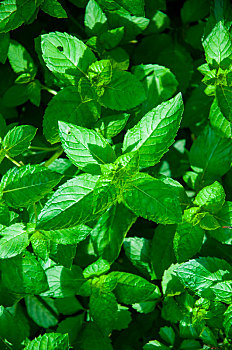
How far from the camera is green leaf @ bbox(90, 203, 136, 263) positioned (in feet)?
6.24

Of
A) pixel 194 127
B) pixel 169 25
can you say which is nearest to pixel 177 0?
pixel 169 25

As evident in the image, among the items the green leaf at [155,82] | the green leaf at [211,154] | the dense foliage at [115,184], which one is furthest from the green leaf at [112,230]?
the green leaf at [155,82]

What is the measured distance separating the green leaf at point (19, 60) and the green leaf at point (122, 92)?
1.78 ft

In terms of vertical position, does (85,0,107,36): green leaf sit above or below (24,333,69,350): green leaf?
above

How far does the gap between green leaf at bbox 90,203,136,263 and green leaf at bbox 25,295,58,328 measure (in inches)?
25.2

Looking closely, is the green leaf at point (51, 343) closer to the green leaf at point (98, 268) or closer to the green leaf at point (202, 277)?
the green leaf at point (98, 268)

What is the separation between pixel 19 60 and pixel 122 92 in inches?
27.9

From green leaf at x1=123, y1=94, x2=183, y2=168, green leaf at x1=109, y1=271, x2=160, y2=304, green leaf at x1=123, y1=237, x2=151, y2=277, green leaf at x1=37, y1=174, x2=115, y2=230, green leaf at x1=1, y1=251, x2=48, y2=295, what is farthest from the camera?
green leaf at x1=123, y1=237, x2=151, y2=277

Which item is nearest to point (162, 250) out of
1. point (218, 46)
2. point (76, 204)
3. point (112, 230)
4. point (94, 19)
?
point (112, 230)

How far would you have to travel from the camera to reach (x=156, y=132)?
165 cm

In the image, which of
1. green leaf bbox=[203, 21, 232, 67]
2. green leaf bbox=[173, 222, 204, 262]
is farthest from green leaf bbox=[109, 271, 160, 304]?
green leaf bbox=[203, 21, 232, 67]

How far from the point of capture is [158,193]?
1.57 meters

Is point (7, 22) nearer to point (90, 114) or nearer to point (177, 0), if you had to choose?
point (90, 114)

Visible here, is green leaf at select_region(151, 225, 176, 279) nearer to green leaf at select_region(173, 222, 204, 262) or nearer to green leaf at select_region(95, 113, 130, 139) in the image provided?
green leaf at select_region(173, 222, 204, 262)
